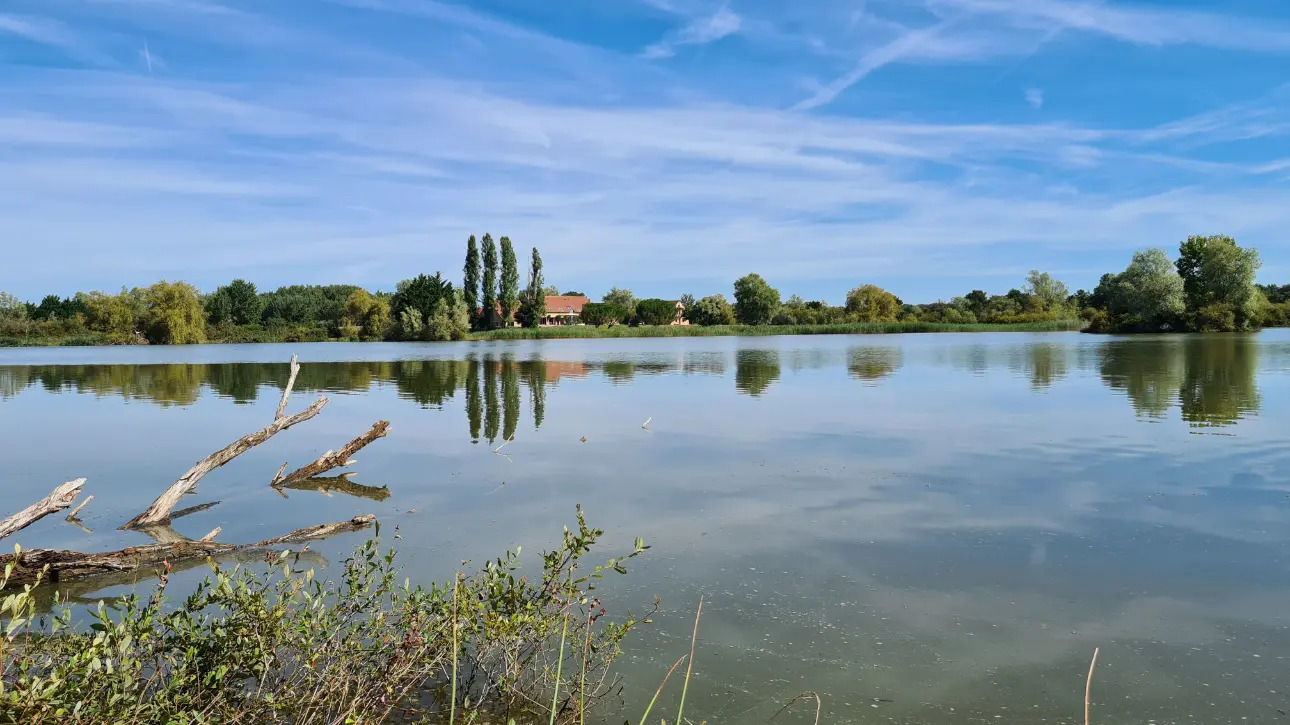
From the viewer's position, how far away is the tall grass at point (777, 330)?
8581 centimetres

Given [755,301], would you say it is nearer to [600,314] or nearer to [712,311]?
[712,311]

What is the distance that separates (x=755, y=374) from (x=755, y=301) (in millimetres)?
95792

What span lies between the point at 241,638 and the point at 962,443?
11.8m

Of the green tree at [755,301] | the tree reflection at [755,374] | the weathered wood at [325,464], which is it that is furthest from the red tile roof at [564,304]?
the weathered wood at [325,464]

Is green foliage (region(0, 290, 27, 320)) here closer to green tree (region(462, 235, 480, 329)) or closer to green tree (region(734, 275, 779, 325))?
green tree (region(462, 235, 480, 329))

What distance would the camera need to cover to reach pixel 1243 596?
6.25 metres

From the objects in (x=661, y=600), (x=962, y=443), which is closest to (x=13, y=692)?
(x=661, y=600)

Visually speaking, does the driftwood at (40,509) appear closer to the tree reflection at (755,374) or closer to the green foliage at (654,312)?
the tree reflection at (755,374)

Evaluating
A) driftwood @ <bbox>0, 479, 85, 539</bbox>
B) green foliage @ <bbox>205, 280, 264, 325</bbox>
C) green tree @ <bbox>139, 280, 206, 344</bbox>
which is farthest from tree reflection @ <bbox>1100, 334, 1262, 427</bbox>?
green foliage @ <bbox>205, 280, 264, 325</bbox>

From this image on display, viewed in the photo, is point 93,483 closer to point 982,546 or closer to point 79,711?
point 79,711

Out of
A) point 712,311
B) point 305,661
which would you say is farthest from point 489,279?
point 305,661

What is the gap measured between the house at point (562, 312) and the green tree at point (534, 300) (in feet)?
54.4

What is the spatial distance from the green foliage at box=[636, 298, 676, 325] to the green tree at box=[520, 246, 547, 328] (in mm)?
24839

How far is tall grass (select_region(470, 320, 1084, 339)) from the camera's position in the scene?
85.8 metres
